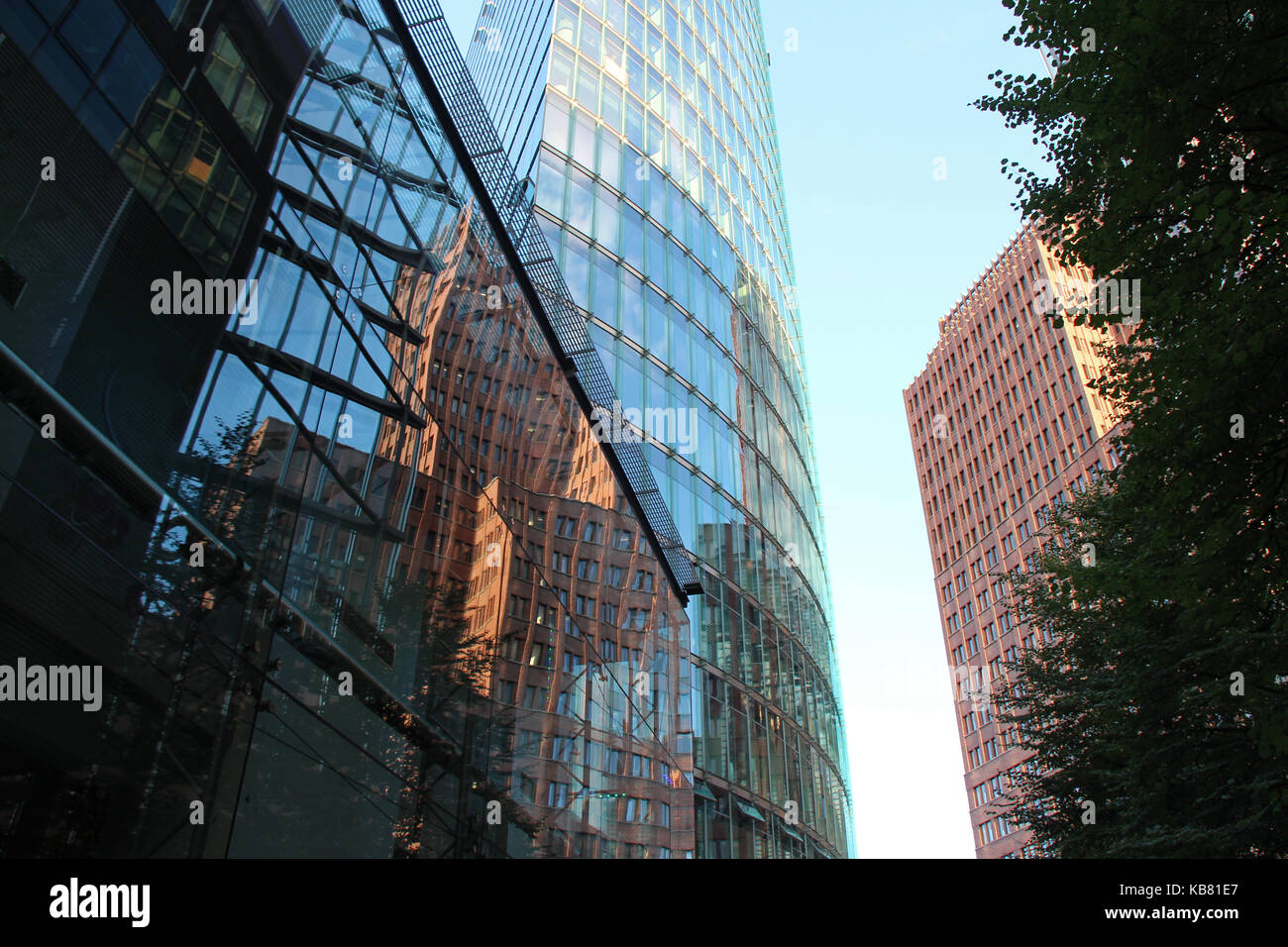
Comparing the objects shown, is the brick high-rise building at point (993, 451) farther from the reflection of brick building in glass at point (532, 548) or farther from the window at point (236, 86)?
the window at point (236, 86)

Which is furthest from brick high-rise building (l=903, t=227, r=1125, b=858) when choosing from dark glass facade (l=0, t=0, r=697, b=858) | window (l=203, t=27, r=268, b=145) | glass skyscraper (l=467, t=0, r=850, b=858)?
window (l=203, t=27, r=268, b=145)

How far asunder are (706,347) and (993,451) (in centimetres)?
6965

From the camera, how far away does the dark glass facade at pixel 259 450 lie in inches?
195

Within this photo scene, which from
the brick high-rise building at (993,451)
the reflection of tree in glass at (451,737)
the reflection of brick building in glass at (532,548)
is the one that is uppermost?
the brick high-rise building at (993,451)

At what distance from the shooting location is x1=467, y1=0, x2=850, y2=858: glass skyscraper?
2592 cm

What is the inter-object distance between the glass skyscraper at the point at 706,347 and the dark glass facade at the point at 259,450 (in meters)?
12.6

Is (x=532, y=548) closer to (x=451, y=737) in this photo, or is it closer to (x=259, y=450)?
(x=451, y=737)

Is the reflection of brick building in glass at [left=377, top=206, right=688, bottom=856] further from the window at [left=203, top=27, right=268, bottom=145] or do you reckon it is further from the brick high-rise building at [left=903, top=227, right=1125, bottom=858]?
the brick high-rise building at [left=903, top=227, right=1125, bottom=858]

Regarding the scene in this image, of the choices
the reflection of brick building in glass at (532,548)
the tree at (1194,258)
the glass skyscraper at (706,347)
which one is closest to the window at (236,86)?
the reflection of brick building in glass at (532,548)

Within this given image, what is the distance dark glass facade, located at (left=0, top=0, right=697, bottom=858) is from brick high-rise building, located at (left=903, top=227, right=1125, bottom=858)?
71.4 metres

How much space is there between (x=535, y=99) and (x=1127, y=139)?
24.8m

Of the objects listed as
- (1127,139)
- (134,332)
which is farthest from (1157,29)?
(134,332)

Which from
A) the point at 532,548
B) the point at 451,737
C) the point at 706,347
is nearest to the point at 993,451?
the point at 706,347

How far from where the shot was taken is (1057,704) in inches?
760
